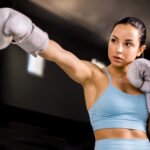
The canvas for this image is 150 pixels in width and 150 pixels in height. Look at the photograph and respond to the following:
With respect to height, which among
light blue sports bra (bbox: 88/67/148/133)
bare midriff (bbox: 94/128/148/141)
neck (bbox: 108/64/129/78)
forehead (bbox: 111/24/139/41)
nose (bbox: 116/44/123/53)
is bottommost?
bare midriff (bbox: 94/128/148/141)

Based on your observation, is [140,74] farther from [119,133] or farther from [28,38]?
[28,38]

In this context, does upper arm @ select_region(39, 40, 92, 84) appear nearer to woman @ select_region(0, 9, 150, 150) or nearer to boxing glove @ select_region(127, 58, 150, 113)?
woman @ select_region(0, 9, 150, 150)

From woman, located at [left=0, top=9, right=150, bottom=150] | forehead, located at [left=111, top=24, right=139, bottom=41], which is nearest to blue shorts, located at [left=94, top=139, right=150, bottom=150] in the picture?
woman, located at [left=0, top=9, right=150, bottom=150]

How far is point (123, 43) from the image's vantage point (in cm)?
123

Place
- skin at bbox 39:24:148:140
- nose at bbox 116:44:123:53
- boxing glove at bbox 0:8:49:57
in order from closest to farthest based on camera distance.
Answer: boxing glove at bbox 0:8:49:57 < skin at bbox 39:24:148:140 < nose at bbox 116:44:123:53

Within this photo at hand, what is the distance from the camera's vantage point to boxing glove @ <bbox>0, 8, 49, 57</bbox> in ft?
2.95

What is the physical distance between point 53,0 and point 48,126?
150cm

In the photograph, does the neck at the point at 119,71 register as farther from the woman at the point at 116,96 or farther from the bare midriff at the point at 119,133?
the bare midriff at the point at 119,133

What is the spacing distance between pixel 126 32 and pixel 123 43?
0.15 ft

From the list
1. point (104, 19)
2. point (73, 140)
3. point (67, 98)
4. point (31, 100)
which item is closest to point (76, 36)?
point (104, 19)

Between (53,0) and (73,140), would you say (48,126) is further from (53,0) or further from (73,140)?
(53,0)

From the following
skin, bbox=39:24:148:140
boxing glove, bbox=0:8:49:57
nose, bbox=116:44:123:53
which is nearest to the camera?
boxing glove, bbox=0:8:49:57

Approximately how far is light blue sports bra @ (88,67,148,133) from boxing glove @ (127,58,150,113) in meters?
0.05

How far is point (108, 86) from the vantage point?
3.89ft
